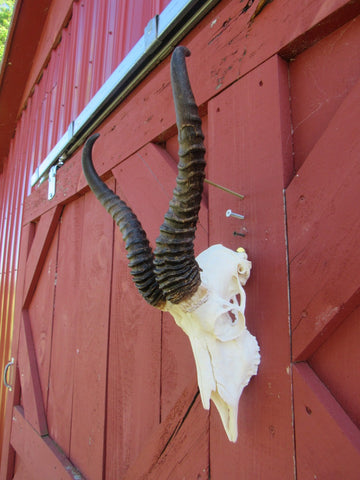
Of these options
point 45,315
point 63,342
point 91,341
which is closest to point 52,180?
point 45,315

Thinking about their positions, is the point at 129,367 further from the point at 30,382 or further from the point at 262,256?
the point at 30,382

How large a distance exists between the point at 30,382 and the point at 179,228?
2.86 m

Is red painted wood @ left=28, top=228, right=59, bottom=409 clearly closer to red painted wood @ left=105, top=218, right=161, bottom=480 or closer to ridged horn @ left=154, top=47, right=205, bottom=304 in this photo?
red painted wood @ left=105, top=218, right=161, bottom=480

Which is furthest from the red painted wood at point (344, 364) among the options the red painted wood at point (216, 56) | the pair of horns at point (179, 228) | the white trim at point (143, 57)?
the white trim at point (143, 57)

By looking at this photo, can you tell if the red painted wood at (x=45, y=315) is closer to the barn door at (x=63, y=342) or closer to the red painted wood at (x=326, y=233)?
the barn door at (x=63, y=342)

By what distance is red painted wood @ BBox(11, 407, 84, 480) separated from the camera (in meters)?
2.15

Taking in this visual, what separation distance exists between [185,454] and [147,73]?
1.86 m

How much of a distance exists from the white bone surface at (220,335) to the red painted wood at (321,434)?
0.49 feet

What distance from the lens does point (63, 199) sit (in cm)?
266

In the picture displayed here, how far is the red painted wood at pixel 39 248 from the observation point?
2.87 metres

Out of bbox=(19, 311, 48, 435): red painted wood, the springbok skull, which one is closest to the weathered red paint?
the springbok skull

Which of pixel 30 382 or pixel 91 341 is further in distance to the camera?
pixel 30 382

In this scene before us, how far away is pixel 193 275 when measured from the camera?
77cm

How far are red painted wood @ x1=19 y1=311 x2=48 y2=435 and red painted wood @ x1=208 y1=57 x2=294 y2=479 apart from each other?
6.92 ft
